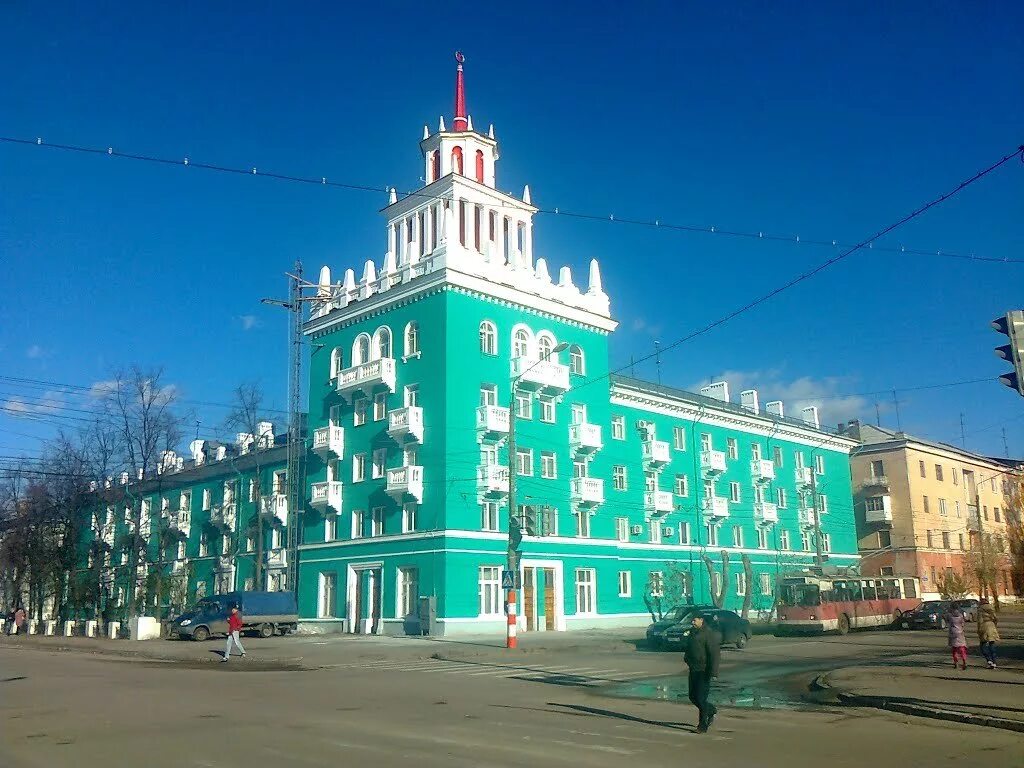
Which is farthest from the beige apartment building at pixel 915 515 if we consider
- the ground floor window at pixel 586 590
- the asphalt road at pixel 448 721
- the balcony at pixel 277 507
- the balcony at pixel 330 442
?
the asphalt road at pixel 448 721

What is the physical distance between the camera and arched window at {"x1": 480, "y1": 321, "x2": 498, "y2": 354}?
44131 mm

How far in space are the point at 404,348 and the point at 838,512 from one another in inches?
1561

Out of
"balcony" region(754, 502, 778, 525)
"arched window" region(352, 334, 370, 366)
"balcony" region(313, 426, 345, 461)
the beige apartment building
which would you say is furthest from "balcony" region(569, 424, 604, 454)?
the beige apartment building

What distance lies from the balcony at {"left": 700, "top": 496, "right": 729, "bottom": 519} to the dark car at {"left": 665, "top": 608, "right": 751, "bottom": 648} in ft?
79.5

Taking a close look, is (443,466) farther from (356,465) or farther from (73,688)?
(73,688)

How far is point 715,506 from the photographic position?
188 ft

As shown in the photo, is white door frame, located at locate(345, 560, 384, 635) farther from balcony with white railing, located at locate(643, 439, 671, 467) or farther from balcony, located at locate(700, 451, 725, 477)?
balcony, located at locate(700, 451, 725, 477)

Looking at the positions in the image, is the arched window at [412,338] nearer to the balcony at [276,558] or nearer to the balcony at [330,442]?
the balcony at [330,442]

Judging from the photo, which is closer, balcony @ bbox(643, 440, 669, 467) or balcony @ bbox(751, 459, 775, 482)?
balcony @ bbox(643, 440, 669, 467)

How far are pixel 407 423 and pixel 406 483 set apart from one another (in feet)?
9.01

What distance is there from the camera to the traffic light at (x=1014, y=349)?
45.3 ft

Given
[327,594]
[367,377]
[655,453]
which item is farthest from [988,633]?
[327,594]

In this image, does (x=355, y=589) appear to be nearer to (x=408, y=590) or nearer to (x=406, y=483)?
(x=408, y=590)

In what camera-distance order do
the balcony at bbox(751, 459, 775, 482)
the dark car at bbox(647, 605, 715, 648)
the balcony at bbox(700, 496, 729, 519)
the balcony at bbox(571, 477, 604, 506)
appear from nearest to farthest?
1. the dark car at bbox(647, 605, 715, 648)
2. the balcony at bbox(571, 477, 604, 506)
3. the balcony at bbox(700, 496, 729, 519)
4. the balcony at bbox(751, 459, 775, 482)
